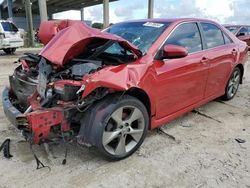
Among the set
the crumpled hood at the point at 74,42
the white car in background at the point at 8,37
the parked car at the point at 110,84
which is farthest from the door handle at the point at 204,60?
the white car in background at the point at 8,37

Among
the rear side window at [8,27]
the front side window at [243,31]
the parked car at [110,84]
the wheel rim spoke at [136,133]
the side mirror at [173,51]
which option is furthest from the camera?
the rear side window at [8,27]

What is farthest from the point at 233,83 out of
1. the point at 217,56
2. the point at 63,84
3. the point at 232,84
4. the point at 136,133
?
the point at 63,84

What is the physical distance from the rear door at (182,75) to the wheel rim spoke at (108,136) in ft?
2.30

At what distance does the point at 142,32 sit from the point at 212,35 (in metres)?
1.44

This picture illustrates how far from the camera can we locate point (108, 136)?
2961 millimetres

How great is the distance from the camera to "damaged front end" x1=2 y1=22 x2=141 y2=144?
278 cm

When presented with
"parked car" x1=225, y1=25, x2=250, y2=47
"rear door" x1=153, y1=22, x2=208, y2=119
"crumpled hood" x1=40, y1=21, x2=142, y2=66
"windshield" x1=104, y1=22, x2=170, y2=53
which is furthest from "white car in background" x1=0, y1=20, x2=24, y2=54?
"rear door" x1=153, y1=22, x2=208, y2=119

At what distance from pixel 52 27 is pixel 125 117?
1.95m

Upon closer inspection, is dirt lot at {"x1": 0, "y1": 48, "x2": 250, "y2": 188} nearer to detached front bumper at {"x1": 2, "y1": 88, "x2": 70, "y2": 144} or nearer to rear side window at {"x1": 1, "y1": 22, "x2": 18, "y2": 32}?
detached front bumper at {"x1": 2, "y1": 88, "x2": 70, "y2": 144}

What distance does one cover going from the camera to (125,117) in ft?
10.3

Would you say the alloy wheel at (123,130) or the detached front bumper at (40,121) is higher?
the detached front bumper at (40,121)

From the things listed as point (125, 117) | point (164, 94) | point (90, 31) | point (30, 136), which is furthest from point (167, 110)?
point (30, 136)

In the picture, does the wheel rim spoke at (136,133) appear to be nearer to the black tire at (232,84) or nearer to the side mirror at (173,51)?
the side mirror at (173,51)

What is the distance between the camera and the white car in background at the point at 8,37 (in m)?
14.1
